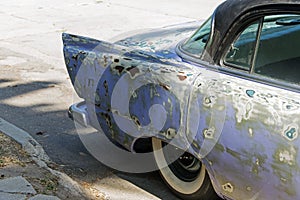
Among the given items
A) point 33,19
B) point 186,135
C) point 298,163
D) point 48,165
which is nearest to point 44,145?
point 48,165

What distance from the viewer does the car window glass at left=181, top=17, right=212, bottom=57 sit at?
147 inches

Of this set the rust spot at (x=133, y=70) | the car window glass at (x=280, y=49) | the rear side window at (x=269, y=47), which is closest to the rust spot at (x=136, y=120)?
the rust spot at (x=133, y=70)

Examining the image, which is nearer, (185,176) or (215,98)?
(215,98)

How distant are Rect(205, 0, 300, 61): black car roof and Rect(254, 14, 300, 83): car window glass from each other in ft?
0.34

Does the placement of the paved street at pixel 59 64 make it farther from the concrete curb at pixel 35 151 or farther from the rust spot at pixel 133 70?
the rust spot at pixel 133 70

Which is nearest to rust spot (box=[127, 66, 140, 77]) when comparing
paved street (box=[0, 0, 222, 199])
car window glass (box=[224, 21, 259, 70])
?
car window glass (box=[224, 21, 259, 70])

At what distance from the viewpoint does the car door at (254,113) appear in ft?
9.77

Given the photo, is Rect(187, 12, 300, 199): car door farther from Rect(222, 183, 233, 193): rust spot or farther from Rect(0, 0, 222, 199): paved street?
Rect(0, 0, 222, 199): paved street

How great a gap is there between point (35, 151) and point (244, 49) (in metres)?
2.32

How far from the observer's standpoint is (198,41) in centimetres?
383

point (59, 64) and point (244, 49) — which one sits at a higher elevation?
point (244, 49)

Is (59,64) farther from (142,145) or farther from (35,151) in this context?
(142,145)

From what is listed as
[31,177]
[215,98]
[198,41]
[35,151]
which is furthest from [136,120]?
[35,151]

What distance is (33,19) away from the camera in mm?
11531
